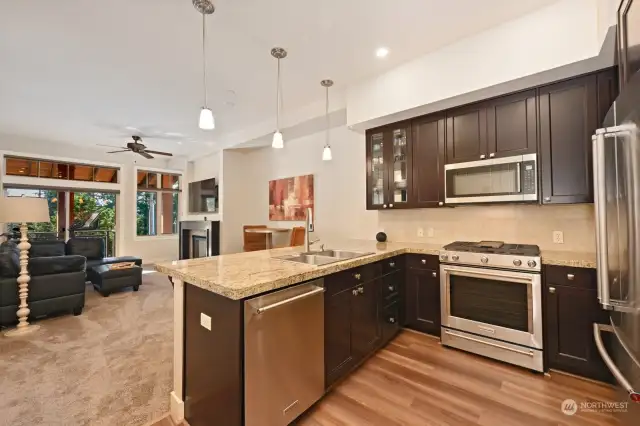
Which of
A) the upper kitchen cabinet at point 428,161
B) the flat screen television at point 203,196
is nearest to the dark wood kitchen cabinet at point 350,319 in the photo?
the upper kitchen cabinet at point 428,161

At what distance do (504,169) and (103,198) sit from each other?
325 inches

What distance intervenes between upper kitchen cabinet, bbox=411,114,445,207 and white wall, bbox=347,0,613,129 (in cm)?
16

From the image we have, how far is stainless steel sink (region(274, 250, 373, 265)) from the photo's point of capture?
239 centimetres

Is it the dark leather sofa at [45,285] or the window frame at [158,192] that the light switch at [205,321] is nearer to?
the dark leather sofa at [45,285]

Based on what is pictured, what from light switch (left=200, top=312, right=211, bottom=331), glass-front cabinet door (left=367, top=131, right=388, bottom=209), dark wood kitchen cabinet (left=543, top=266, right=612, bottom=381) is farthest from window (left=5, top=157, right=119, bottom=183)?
dark wood kitchen cabinet (left=543, top=266, right=612, bottom=381)

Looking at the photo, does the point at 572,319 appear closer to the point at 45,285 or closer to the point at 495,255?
the point at 495,255

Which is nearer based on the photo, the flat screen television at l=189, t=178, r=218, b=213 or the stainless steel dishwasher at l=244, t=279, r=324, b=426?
the stainless steel dishwasher at l=244, t=279, r=324, b=426

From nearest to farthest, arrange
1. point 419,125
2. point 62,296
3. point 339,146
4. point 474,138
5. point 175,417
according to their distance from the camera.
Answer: point 175,417
point 474,138
point 419,125
point 62,296
point 339,146

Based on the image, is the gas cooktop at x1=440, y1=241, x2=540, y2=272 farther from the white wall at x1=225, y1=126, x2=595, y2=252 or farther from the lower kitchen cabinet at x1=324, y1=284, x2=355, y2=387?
the lower kitchen cabinet at x1=324, y1=284, x2=355, y2=387

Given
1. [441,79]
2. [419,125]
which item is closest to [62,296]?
[419,125]

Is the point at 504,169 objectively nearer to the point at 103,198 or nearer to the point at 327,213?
the point at 327,213

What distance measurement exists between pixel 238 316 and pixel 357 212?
3098 millimetres

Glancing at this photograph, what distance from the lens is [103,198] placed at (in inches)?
271

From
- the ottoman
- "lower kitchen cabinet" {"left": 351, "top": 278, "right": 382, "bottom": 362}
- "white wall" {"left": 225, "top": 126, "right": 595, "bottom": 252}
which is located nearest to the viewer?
"lower kitchen cabinet" {"left": 351, "top": 278, "right": 382, "bottom": 362}
